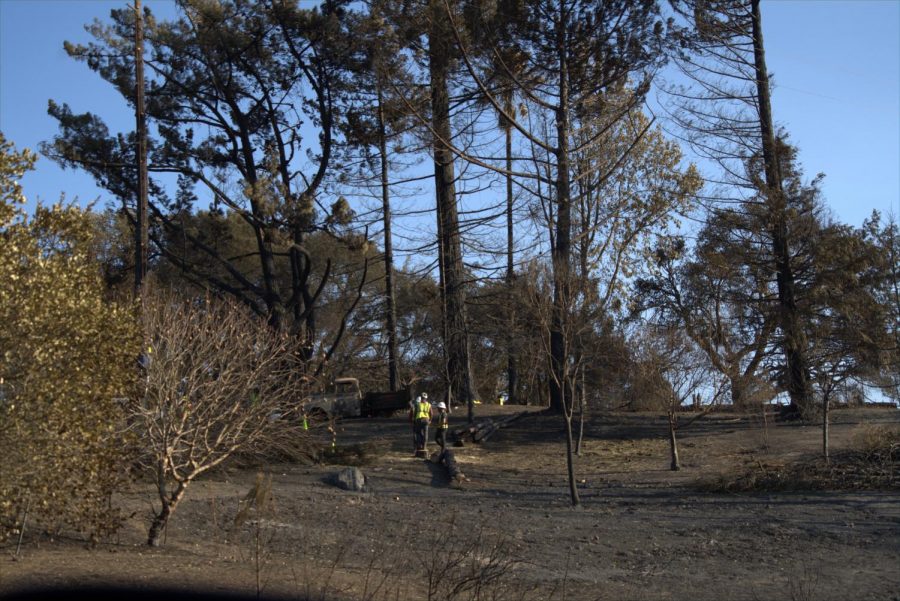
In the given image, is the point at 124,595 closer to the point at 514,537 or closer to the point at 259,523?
the point at 259,523

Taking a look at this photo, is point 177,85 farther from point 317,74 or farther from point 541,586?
point 541,586

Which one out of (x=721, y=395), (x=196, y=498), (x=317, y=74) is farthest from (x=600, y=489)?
(x=317, y=74)

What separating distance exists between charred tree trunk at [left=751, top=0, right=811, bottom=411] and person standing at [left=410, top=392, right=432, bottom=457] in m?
9.59

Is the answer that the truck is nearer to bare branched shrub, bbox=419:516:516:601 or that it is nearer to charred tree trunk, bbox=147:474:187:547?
bare branched shrub, bbox=419:516:516:601

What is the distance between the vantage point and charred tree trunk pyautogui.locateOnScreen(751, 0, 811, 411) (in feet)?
80.9

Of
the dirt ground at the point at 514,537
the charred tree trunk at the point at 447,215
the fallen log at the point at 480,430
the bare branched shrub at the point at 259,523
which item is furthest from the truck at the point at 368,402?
the bare branched shrub at the point at 259,523

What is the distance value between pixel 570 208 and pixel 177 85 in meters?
13.2

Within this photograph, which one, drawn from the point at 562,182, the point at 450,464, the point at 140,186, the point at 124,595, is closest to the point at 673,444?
the point at 450,464

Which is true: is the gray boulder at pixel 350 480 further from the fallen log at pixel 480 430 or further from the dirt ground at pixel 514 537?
the fallen log at pixel 480 430

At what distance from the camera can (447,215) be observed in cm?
3011

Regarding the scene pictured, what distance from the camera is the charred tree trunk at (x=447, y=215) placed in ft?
83.2

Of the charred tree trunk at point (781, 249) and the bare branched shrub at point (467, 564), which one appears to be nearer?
the bare branched shrub at point (467, 564)

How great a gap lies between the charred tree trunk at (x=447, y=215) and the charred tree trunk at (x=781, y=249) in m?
8.71

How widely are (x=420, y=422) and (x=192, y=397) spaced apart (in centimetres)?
1051
